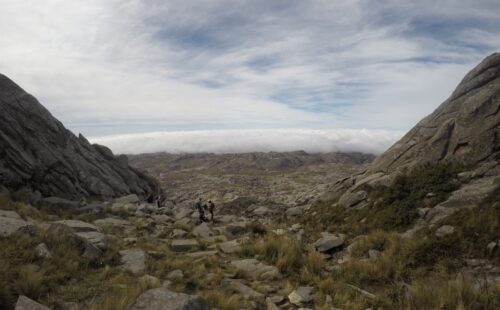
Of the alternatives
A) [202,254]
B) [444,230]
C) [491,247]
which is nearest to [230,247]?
[202,254]

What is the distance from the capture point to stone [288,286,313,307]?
8820 mm

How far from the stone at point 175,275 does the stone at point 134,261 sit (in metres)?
0.97

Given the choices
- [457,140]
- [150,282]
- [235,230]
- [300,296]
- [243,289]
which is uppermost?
[457,140]

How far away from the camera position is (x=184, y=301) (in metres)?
7.00

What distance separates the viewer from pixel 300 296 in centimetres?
900

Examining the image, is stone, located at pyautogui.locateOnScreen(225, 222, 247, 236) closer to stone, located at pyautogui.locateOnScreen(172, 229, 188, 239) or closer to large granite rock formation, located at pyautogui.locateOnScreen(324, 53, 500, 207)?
stone, located at pyautogui.locateOnScreen(172, 229, 188, 239)

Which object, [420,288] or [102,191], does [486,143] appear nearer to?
[420,288]

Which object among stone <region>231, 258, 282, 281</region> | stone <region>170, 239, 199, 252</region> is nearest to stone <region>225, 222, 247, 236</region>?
stone <region>170, 239, 199, 252</region>

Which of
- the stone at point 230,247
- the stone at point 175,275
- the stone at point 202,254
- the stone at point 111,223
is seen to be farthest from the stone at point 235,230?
the stone at point 175,275

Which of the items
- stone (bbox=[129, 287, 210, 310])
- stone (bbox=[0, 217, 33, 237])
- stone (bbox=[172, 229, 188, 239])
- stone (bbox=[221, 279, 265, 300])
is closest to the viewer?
stone (bbox=[129, 287, 210, 310])

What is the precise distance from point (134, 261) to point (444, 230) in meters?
12.1

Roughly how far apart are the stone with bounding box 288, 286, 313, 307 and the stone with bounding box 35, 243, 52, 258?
296 inches

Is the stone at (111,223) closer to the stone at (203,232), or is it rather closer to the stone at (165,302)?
the stone at (203,232)

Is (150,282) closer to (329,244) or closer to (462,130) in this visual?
(329,244)
